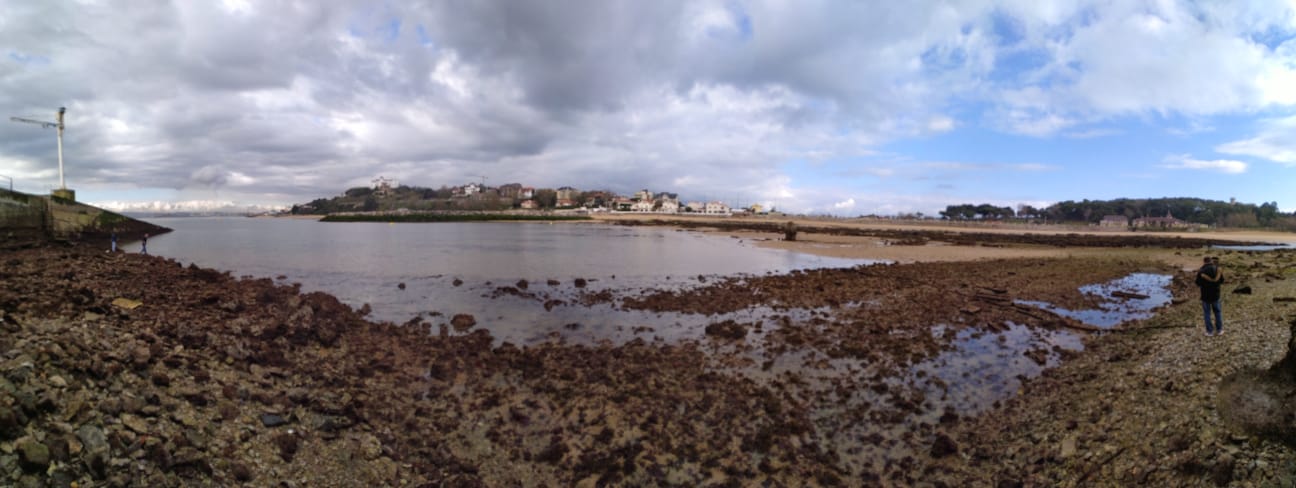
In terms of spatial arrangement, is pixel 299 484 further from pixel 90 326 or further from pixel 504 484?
pixel 90 326

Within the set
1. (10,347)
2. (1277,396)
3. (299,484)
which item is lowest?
(299,484)

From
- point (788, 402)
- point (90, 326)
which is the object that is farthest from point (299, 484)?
point (788, 402)

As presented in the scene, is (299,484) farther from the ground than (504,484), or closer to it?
farther from the ground

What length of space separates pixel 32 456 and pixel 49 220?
137 ft

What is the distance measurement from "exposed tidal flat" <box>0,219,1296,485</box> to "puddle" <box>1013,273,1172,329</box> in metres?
0.66

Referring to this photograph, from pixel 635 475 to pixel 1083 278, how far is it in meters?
25.7

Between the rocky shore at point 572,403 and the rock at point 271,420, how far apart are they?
35mm

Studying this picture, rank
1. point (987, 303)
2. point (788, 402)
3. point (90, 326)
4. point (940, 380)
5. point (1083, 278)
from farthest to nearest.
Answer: point (1083, 278), point (987, 303), point (940, 380), point (788, 402), point (90, 326)

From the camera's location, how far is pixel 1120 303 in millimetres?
16750

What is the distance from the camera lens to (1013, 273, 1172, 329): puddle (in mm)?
14430

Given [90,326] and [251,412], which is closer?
[251,412]

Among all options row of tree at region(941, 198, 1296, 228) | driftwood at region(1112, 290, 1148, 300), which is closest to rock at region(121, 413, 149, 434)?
driftwood at region(1112, 290, 1148, 300)

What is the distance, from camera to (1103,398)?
288 inches

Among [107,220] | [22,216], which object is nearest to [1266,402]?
[22,216]
